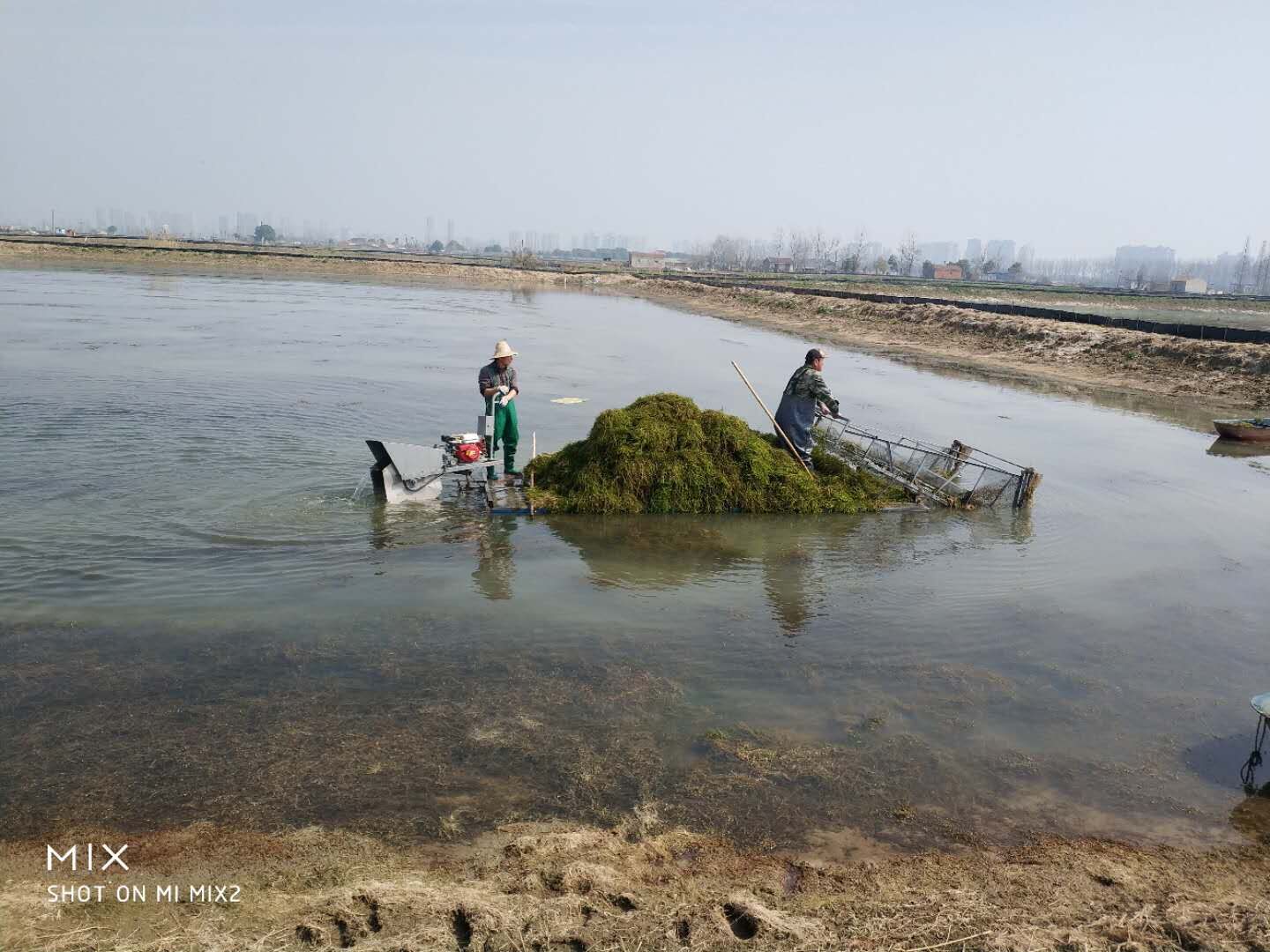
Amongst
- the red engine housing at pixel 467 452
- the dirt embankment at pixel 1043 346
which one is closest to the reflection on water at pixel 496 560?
the red engine housing at pixel 467 452

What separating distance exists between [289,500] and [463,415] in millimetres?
6857

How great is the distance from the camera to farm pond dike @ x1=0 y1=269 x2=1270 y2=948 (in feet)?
16.1

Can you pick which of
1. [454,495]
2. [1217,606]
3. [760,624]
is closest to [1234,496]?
[1217,606]

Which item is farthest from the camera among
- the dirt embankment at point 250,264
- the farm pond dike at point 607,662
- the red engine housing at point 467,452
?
the dirt embankment at point 250,264

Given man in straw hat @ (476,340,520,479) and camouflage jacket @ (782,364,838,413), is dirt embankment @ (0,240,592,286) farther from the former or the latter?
camouflage jacket @ (782,364,838,413)

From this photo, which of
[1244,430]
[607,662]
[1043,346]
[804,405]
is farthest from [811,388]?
[1043,346]

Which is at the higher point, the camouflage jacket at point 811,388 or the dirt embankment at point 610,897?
the camouflage jacket at point 811,388

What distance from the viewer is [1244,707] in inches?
260

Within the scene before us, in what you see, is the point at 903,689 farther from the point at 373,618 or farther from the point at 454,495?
the point at 454,495

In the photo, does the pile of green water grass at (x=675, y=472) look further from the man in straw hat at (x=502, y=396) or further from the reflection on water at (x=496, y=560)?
the reflection on water at (x=496, y=560)

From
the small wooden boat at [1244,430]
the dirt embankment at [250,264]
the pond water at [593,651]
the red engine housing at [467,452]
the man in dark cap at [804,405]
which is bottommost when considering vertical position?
the pond water at [593,651]

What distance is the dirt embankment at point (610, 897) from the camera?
3.82 metres

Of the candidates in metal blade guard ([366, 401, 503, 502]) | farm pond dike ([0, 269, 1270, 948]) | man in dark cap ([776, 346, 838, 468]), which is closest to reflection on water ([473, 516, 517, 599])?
farm pond dike ([0, 269, 1270, 948])

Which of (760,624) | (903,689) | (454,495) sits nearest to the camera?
(903,689)
